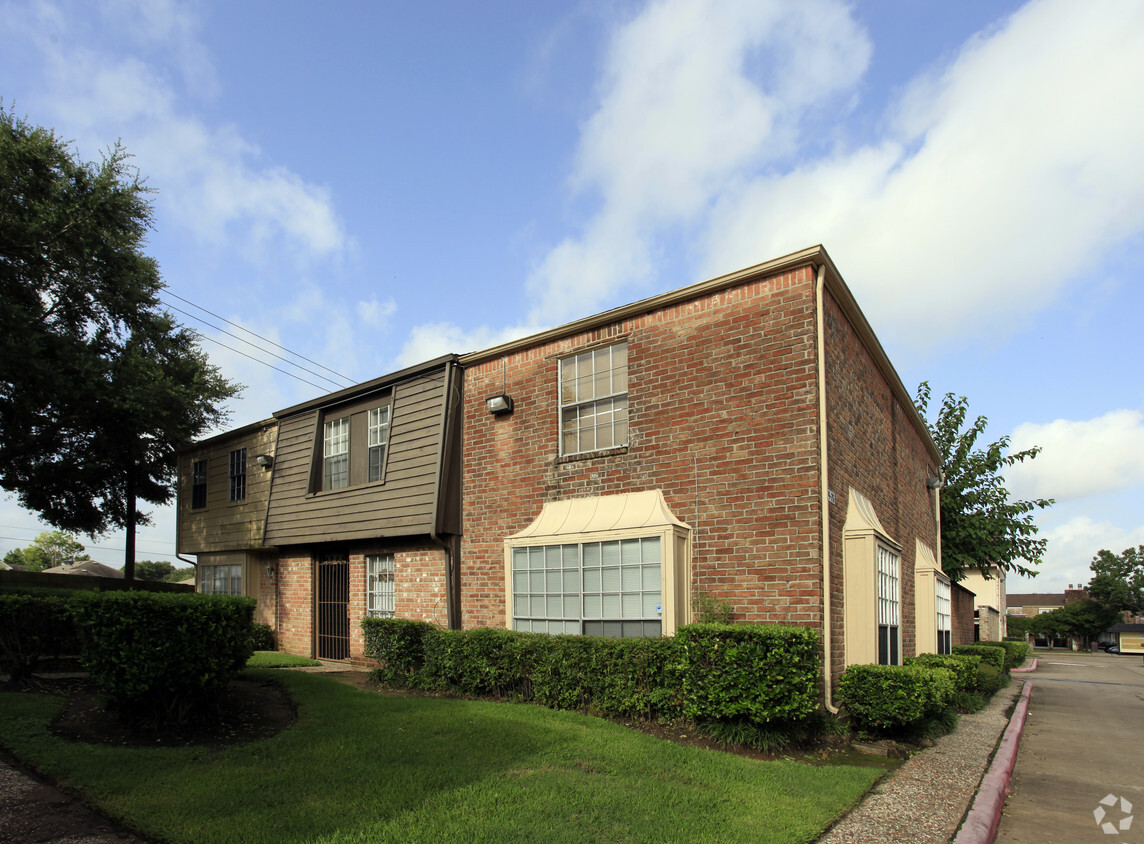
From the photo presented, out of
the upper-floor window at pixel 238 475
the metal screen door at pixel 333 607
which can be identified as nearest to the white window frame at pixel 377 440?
the metal screen door at pixel 333 607

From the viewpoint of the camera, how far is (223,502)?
59.1 ft

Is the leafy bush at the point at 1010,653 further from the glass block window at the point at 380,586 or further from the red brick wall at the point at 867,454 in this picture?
the glass block window at the point at 380,586

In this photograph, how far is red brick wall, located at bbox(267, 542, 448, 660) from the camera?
12.6 metres

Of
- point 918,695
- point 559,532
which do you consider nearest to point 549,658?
point 559,532

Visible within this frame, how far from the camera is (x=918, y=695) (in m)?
8.19

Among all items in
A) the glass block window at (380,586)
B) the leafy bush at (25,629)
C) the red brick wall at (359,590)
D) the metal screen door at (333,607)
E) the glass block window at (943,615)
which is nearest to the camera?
the leafy bush at (25,629)

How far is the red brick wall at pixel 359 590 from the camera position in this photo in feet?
41.2

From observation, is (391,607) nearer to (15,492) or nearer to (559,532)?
(559,532)

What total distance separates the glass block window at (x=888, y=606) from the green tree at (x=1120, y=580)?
81266mm

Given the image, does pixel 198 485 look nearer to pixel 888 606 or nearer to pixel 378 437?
pixel 378 437

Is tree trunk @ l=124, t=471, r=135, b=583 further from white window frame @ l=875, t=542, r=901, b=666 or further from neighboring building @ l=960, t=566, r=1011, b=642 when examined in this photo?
neighboring building @ l=960, t=566, r=1011, b=642

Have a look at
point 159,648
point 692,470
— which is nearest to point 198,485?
point 159,648

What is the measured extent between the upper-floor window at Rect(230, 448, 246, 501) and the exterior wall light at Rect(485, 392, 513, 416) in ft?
28.2

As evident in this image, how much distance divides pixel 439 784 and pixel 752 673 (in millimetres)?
3490
